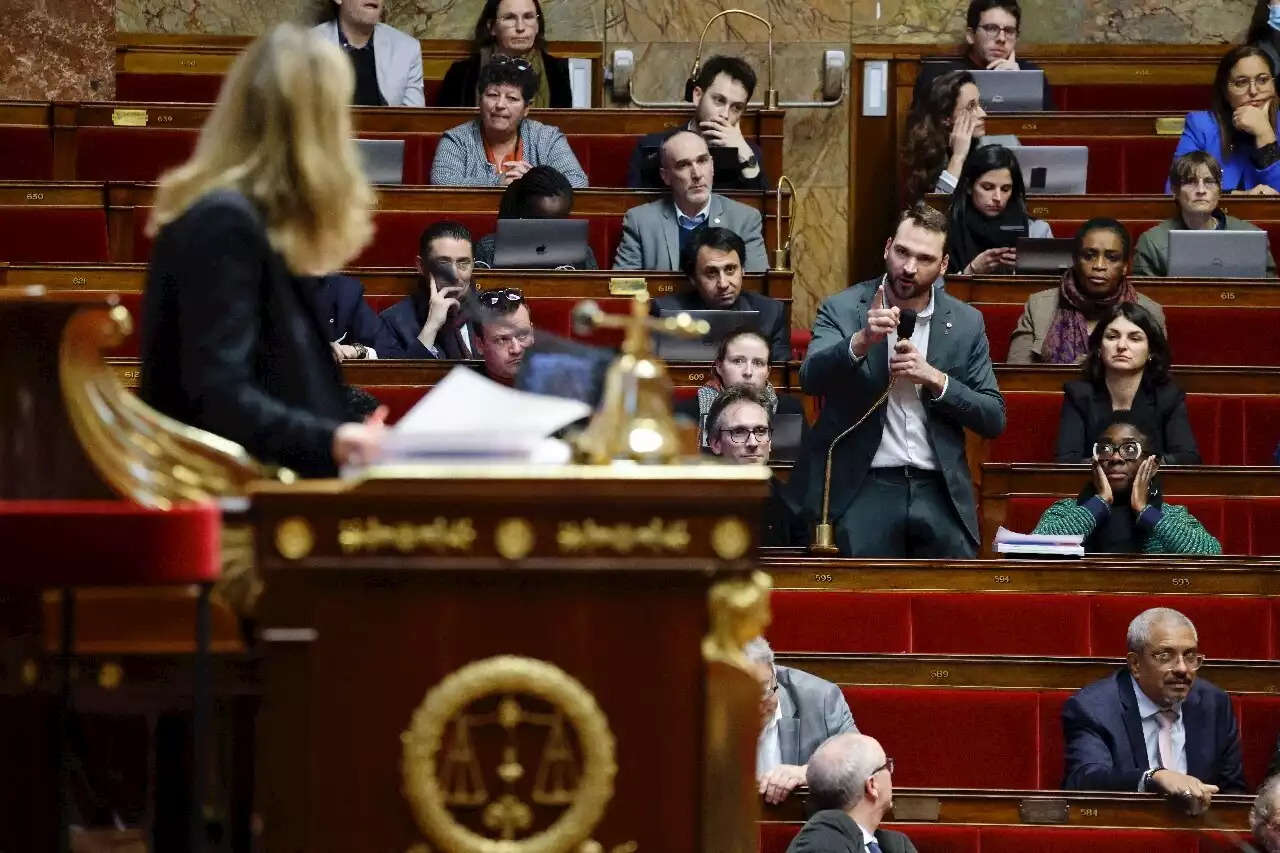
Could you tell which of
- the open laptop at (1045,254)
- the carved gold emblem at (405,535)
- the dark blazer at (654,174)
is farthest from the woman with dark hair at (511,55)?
the carved gold emblem at (405,535)

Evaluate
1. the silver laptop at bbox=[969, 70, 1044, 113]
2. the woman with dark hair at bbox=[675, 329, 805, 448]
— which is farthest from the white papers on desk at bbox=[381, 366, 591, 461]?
the silver laptop at bbox=[969, 70, 1044, 113]

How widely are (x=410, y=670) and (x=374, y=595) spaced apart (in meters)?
0.05

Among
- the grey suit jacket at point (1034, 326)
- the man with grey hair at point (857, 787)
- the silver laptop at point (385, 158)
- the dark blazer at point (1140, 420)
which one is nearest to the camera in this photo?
the man with grey hair at point (857, 787)

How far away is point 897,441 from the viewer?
3.59 metres

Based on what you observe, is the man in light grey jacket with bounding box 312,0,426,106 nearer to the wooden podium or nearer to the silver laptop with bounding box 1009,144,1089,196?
the silver laptop with bounding box 1009,144,1089,196

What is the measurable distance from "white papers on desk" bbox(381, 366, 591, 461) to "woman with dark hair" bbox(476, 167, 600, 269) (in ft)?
10.1

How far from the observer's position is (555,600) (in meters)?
1.31

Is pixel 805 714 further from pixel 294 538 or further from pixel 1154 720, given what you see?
pixel 294 538

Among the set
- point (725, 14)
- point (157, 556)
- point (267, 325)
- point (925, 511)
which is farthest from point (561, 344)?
point (725, 14)

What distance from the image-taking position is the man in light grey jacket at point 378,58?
531 centimetres

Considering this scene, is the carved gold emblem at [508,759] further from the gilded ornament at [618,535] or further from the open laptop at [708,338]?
the open laptop at [708,338]

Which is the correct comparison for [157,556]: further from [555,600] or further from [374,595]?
[555,600]

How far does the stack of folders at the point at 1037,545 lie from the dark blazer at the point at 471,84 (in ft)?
7.61

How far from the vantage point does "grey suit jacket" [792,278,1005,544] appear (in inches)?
140
